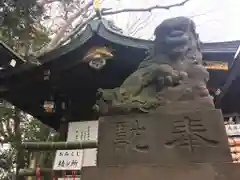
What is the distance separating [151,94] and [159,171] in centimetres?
86

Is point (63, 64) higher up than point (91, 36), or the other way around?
point (91, 36)

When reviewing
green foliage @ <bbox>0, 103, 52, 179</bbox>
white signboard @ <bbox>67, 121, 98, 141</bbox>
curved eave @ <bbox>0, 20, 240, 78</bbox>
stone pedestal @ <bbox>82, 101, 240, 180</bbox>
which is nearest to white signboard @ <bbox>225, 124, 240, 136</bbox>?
Result: curved eave @ <bbox>0, 20, 240, 78</bbox>

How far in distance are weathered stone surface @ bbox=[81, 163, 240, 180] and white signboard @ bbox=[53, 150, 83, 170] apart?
2.80 metres

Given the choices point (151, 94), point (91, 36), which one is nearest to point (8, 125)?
point (91, 36)

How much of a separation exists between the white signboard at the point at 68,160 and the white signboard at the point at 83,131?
0.28 meters

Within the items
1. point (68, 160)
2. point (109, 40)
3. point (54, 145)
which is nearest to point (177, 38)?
point (109, 40)

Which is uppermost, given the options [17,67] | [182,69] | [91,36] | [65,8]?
[65,8]

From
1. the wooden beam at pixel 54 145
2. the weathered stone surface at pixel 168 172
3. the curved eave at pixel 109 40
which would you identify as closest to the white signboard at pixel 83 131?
the wooden beam at pixel 54 145

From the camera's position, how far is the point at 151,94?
10.6 ft

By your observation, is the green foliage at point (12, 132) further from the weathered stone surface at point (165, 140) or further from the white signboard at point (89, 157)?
the weathered stone surface at point (165, 140)

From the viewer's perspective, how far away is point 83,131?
5891mm

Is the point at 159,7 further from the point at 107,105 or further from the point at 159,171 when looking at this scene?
the point at 159,171

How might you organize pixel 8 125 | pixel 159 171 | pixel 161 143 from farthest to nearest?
pixel 8 125
pixel 161 143
pixel 159 171

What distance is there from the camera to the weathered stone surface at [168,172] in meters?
2.52
